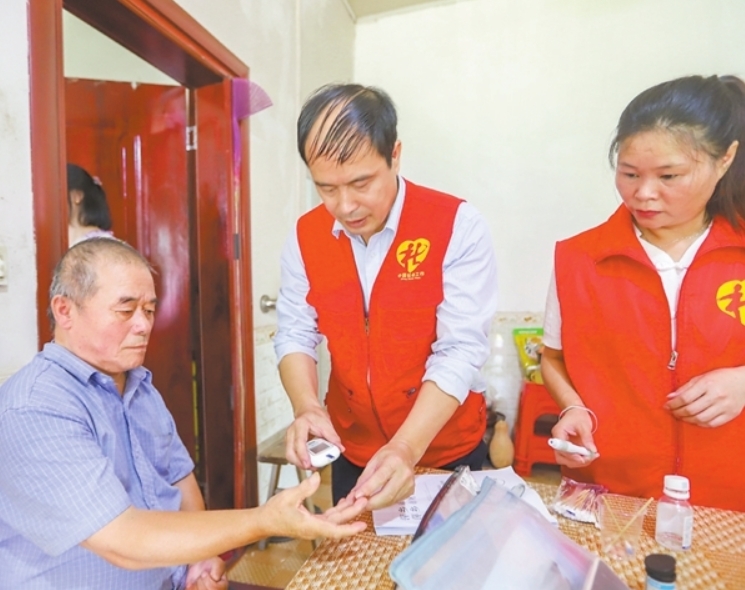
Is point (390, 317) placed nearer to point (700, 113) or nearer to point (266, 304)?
point (700, 113)

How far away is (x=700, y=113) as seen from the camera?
998 millimetres

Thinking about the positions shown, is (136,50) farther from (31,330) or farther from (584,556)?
(584,556)

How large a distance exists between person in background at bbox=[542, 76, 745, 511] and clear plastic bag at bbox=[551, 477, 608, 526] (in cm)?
5

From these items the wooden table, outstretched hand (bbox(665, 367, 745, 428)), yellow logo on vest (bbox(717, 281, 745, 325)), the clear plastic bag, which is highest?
yellow logo on vest (bbox(717, 281, 745, 325))

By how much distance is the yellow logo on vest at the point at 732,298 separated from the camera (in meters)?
1.09

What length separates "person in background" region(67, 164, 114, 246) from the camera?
2.11 m

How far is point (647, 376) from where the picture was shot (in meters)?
1.13

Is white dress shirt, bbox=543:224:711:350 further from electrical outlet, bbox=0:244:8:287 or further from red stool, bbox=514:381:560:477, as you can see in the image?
red stool, bbox=514:381:560:477

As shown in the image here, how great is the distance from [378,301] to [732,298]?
0.79 meters

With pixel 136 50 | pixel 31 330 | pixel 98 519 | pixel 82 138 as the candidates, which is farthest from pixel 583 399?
pixel 82 138

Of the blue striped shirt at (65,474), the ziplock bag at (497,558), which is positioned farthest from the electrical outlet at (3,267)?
the ziplock bag at (497,558)

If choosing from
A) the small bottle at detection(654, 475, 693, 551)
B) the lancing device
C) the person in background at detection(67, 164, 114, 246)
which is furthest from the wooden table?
the person in background at detection(67, 164, 114, 246)

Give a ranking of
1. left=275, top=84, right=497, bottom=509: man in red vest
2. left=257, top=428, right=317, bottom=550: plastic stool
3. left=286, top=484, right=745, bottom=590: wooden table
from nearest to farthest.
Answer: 1. left=286, top=484, right=745, bottom=590: wooden table
2. left=275, top=84, right=497, bottom=509: man in red vest
3. left=257, top=428, right=317, bottom=550: plastic stool

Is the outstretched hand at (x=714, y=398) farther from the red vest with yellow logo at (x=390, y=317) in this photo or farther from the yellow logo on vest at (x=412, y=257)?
the yellow logo on vest at (x=412, y=257)
